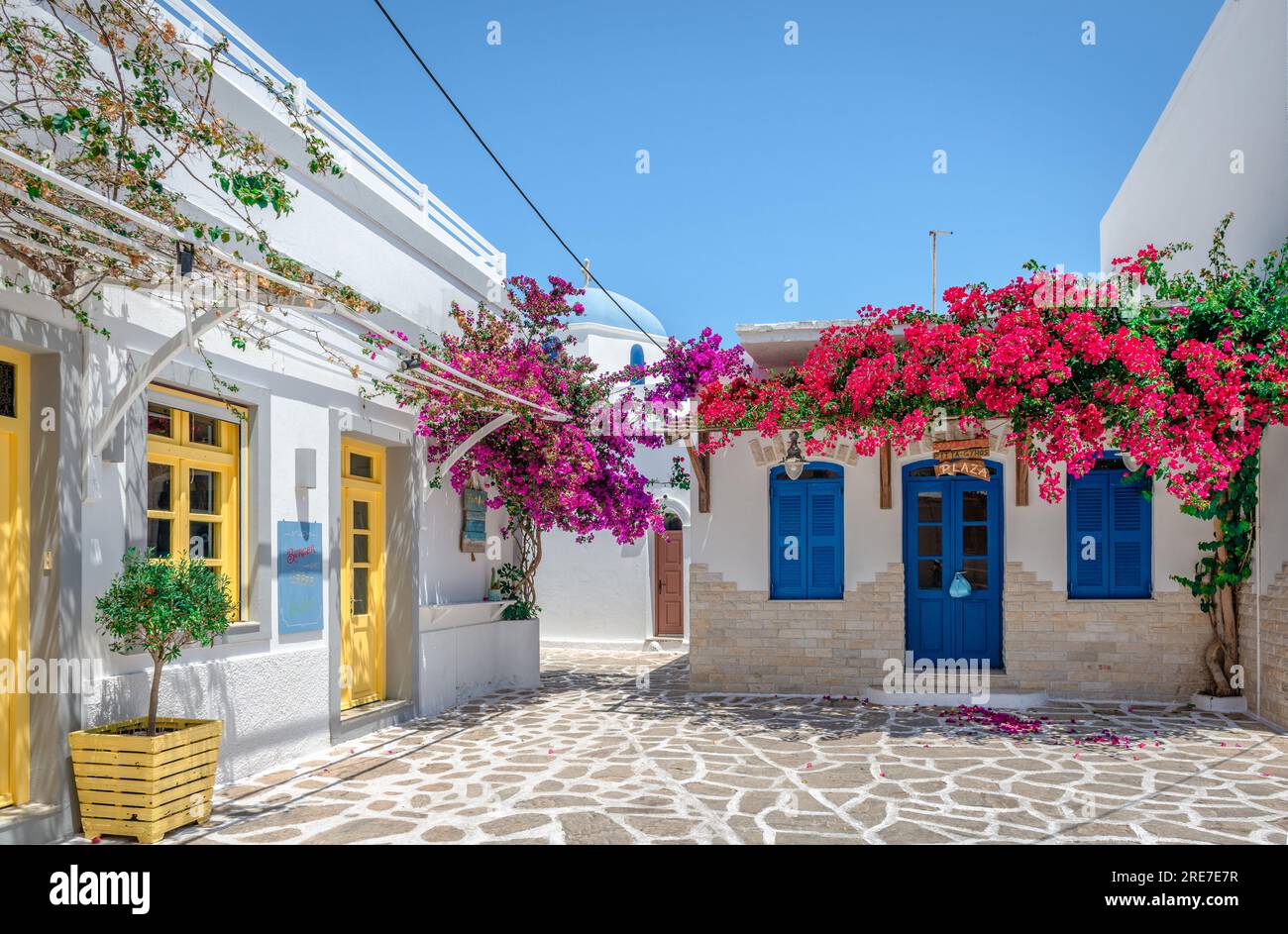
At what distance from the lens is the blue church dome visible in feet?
63.5

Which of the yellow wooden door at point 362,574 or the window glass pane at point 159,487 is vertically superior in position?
the window glass pane at point 159,487

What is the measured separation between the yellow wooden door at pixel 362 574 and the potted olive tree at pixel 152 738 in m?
2.58

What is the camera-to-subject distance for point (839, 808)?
5.88 meters

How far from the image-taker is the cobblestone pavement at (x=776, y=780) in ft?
17.8

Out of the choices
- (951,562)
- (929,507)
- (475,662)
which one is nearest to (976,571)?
(951,562)

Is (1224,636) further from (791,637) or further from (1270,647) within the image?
(791,637)

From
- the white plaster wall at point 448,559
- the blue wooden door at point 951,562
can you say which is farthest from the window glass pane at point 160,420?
the blue wooden door at point 951,562

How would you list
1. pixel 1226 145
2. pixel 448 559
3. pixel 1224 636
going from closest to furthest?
pixel 1224 636
pixel 1226 145
pixel 448 559

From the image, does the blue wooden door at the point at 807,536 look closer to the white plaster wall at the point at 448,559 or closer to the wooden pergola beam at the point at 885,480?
the wooden pergola beam at the point at 885,480

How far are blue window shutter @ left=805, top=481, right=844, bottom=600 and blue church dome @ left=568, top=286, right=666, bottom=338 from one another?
9248 millimetres

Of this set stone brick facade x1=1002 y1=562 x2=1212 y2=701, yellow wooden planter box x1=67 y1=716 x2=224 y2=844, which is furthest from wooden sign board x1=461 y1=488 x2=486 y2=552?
stone brick facade x1=1002 y1=562 x2=1212 y2=701

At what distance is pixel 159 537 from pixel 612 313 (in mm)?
14214

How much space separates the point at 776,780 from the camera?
21.6ft
